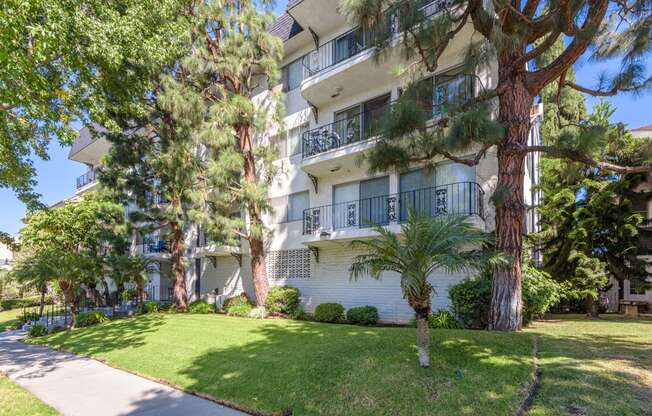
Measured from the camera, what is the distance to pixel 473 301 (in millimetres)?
9773

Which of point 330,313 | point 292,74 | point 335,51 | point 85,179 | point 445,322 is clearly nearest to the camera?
point 445,322

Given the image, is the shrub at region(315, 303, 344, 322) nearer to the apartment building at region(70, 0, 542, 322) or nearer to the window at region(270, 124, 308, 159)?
the apartment building at region(70, 0, 542, 322)

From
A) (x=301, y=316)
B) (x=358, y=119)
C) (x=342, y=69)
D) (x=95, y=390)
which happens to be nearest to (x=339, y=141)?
(x=358, y=119)

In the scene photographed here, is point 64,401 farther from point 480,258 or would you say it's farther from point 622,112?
point 622,112

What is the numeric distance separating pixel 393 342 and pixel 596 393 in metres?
3.54

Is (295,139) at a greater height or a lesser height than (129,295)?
greater

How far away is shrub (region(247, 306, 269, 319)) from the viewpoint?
14.7 m

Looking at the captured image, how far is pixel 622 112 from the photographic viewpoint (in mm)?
14750

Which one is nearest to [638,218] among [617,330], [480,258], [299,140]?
[617,330]

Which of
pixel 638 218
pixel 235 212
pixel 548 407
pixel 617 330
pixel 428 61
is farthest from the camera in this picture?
pixel 235 212

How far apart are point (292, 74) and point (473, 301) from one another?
13554 millimetres

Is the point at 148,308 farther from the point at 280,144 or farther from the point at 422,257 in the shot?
the point at 422,257

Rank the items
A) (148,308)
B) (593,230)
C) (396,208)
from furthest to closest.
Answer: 1. (148,308)
2. (396,208)
3. (593,230)

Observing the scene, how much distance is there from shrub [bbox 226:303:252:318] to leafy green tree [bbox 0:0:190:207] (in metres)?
8.65
